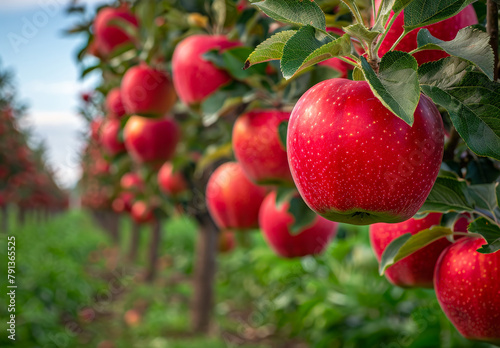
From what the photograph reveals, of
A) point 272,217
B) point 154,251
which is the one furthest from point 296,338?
point 272,217

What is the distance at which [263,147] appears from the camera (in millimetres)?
1166

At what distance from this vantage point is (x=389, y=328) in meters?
2.75

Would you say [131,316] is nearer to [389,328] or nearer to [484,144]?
[389,328]

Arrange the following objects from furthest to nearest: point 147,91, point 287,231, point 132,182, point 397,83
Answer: point 132,182
point 147,91
point 287,231
point 397,83

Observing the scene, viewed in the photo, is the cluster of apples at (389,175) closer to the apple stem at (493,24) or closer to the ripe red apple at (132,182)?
the apple stem at (493,24)

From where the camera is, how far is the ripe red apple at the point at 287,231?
4.96 ft

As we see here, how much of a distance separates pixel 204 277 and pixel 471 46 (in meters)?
3.55

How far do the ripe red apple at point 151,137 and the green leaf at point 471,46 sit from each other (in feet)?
5.41

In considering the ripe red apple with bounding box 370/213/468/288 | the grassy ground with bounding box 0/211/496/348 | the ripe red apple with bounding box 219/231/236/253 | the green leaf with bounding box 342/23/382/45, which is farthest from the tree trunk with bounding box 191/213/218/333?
the green leaf with bounding box 342/23/382/45

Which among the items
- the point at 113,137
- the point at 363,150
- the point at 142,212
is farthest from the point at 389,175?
the point at 142,212

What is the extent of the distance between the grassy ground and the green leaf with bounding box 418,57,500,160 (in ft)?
5.52

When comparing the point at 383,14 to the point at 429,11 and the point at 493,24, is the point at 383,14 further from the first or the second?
the point at 493,24

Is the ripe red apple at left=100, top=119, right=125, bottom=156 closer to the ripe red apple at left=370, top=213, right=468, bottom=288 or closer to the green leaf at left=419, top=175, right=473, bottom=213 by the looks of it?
the ripe red apple at left=370, top=213, right=468, bottom=288

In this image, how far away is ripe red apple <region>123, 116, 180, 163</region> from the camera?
81.1 inches
